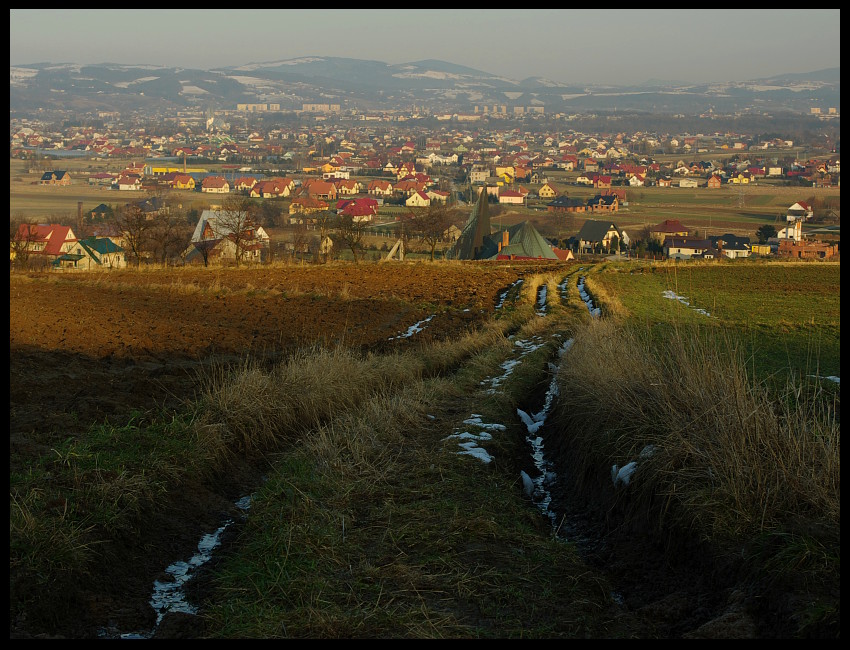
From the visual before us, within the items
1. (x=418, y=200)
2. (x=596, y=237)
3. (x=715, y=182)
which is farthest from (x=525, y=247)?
(x=715, y=182)

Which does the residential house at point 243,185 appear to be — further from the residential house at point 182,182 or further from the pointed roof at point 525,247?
the pointed roof at point 525,247

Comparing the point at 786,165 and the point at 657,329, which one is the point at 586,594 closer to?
the point at 657,329

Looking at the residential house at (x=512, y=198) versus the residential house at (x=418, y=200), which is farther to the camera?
the residential house at (x=512, y=198)

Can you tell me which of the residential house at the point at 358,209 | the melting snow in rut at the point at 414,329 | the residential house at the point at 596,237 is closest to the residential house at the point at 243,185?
the residential house at the point at 358,209

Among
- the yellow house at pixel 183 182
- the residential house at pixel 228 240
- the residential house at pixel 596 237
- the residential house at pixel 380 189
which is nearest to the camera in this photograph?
the residential house at pixel 228 240

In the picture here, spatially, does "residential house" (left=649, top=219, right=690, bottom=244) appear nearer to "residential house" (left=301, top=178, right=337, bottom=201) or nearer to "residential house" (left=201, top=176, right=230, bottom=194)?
"residential house" (left=301, top=178, right=337, bottom=201)
